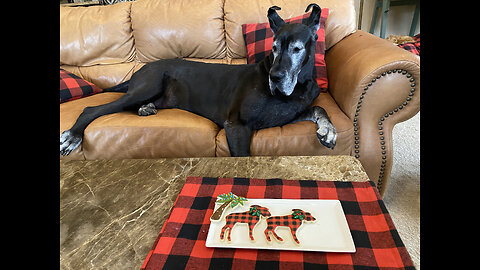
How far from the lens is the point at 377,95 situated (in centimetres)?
135

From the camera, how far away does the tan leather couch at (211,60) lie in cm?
137

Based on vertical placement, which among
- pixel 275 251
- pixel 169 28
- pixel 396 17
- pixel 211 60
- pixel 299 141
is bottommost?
pixel 299 141

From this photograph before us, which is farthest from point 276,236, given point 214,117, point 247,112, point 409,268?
point 214,117

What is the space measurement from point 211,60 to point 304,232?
161cm

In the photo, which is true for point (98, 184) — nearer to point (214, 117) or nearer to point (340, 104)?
point (214, 117)

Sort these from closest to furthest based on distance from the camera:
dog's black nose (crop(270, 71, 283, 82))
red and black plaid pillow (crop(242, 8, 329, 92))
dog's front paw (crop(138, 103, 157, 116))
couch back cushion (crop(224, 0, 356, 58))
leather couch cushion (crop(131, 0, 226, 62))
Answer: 1. dog's black nose (crop(270, 71, 283, 82))
2. dog's front paw (crop(138, 103, 157, 116))
3. red and black plaid pillow (crop(242, 8, 329, 92))
4. couch back cushion (crop(224, 0, 356, 58))
5. leather couch cushion (crop(131, 0, 226, 62))

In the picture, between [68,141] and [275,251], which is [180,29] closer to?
[68,141]

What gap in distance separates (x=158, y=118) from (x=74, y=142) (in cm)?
42

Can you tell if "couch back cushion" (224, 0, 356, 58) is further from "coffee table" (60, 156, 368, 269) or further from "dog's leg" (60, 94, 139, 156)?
"coffee table" (60, 156, 368, 269)

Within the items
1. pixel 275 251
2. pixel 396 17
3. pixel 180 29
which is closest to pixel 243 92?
pixel 180 29

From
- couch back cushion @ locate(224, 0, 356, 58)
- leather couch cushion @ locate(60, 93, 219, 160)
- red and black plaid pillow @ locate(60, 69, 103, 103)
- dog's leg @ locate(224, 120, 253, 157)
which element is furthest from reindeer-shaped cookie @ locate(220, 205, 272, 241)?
red and black plaid pillow @ locate(60, 69, 103, 103)

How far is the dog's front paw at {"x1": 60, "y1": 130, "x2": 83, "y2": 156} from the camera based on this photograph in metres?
1.42

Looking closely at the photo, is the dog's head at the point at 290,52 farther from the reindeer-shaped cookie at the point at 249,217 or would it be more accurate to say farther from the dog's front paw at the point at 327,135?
the reindeer-shaped cookie at the point at 249,217

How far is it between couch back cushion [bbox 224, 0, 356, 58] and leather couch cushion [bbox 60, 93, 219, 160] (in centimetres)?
76
